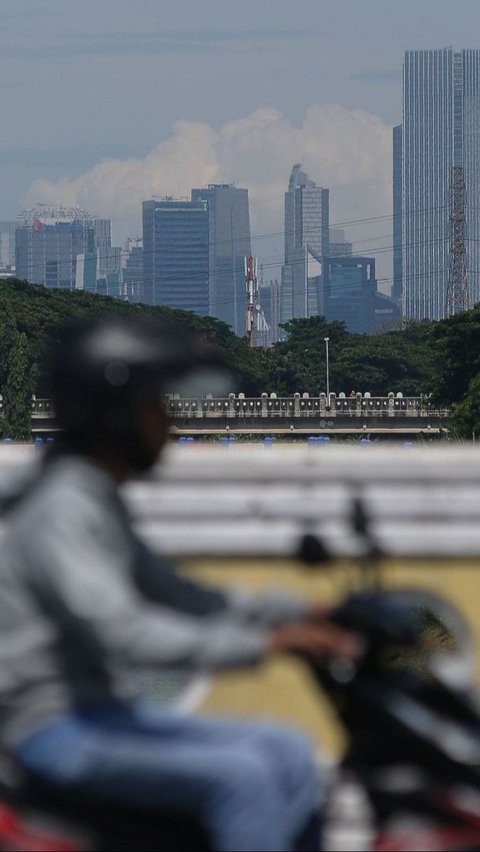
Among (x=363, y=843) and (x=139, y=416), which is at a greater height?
(x=139, y=416)

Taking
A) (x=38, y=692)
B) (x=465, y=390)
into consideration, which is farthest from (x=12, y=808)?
(x=465, y=390)

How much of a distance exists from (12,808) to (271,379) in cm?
10645

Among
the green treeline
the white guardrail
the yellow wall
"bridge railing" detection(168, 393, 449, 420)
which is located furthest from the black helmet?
the green treeline

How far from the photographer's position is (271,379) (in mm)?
110000

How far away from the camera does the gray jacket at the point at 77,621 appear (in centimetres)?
346

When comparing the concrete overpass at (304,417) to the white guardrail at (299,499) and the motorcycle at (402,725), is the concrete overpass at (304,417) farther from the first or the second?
the motorcycle at (402,725)

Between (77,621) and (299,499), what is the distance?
1.88 meters

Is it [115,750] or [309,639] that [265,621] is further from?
[115,750]

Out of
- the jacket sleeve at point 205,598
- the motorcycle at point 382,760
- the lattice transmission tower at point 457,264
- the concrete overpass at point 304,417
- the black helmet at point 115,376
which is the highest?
the lattice transmission tower at point 457,264

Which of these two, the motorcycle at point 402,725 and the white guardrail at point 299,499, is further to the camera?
the white guardrail at point 299,499

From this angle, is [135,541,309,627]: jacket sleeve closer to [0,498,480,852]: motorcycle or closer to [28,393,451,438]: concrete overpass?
[0,498,480,852]: motorcycle

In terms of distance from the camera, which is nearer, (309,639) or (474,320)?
(309,639)

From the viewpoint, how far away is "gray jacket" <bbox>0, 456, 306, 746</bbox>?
3.46 metres

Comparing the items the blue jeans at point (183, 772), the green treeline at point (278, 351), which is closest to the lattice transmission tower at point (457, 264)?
the green treeline at point (278, 351)
